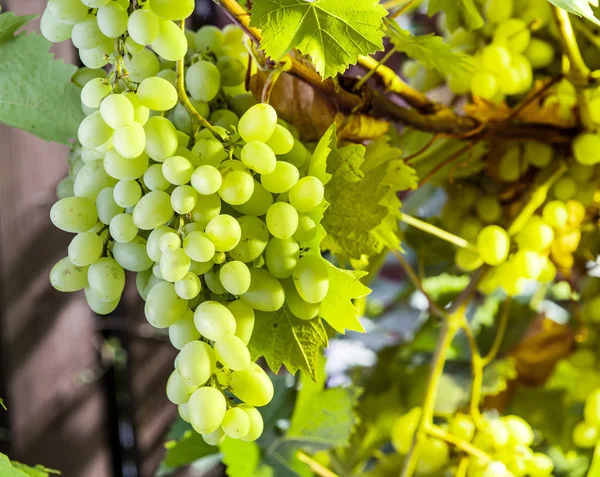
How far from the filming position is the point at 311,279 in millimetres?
244

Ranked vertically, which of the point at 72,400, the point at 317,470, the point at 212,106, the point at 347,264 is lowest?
the point at 72,400

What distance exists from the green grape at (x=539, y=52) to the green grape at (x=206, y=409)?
34 centimetres

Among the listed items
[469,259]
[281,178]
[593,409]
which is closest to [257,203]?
[281,178]

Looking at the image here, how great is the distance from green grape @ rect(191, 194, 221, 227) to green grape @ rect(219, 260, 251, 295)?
2 cm

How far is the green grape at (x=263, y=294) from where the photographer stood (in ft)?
0.80

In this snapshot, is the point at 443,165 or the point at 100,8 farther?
the point at 443,165

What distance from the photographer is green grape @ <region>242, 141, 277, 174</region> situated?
236mm

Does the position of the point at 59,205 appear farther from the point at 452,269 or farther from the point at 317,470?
→ the point at 452,269

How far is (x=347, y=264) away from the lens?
1.26ft

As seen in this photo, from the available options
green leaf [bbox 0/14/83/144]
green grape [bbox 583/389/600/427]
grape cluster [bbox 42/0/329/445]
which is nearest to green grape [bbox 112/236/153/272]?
grape cluster [bbox 42/0/329/445]

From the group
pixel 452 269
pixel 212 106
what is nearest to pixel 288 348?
pixel 212 106

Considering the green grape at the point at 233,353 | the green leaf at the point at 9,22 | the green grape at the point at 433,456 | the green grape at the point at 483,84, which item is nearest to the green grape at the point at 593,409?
the green grape at the point at 433,456

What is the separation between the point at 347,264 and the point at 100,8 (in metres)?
0.21

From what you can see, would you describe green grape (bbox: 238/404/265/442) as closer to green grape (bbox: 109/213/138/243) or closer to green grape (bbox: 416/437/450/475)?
green grape (bbox: 109/213/138/243)
